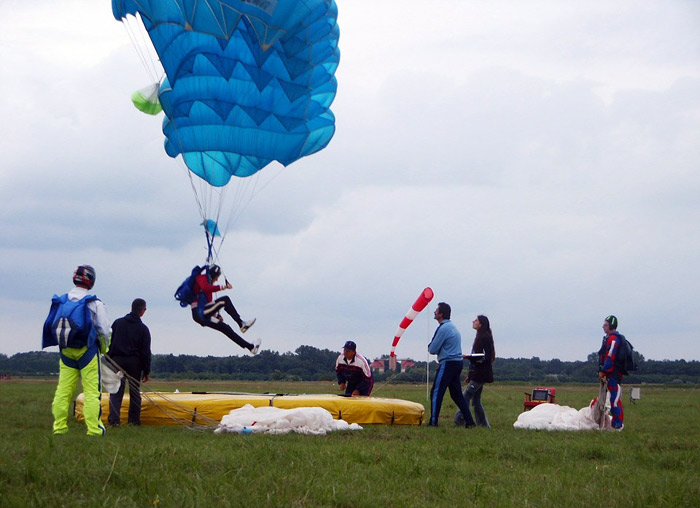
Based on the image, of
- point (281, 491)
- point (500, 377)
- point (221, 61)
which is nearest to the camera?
point (281, 491)

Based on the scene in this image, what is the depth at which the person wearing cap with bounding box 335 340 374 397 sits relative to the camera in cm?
1180

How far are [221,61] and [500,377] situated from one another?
41.6 meters

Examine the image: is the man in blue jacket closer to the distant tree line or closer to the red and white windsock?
the red and white windsock

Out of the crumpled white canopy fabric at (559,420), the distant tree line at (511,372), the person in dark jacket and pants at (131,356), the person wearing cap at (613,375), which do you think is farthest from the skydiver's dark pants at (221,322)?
the distant tree line at (511,372)

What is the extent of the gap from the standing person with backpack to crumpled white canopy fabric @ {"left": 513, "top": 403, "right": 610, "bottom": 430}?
572cm

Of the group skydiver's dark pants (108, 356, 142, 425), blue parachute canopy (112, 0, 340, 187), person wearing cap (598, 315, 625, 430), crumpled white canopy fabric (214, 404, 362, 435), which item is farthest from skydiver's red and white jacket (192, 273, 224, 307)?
person wearing cap (598, 315, 625, 430)

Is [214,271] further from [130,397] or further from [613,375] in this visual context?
[613,375]

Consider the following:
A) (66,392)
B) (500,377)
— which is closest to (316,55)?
(66,392)

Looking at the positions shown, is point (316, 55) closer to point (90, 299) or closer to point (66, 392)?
point (90, 299)

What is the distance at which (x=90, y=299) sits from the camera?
8.12 metres

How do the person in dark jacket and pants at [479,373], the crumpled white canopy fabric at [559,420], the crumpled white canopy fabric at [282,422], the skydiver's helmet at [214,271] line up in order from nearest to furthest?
the crumpled white canopy fabric at [282,422]
the skydiver's helmet at [214,271]
the crumpled white canopy fabric at [559,420]
the person in dark jacket and pants at [479,373]

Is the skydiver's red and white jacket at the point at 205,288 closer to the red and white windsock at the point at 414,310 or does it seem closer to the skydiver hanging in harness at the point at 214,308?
the skydiver hanging in harness at the point at 214,308

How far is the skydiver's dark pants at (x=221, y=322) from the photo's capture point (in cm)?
1032

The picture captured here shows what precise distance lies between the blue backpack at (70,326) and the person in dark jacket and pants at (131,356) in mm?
2048
